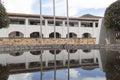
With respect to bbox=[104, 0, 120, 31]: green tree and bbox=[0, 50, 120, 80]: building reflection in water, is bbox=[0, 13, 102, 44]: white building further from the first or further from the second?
bbox=[0, 50, 120, 80]: building reflection in water

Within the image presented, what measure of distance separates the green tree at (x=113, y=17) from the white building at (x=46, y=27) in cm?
299

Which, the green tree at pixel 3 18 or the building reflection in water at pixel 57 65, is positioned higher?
the green tree at pixel 3 18

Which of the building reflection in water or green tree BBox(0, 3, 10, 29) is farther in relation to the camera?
green tree BBox(0, 3, 10, 29)

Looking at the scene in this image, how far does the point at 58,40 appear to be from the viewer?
53.4 meters

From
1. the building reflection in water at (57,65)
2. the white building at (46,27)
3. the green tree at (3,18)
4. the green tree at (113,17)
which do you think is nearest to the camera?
the building reflection in water at (57,65)

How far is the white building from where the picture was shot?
54416 millimetres

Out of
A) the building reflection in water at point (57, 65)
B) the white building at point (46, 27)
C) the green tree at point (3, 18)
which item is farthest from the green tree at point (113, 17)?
the building reflection in water at point (57, 65)

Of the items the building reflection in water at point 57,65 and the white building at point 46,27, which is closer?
the building reflection in water at point 57,65

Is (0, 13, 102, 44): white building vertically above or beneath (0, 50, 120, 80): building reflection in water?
above

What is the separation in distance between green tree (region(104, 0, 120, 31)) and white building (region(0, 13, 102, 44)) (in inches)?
118

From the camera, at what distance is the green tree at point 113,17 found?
46.7 meters

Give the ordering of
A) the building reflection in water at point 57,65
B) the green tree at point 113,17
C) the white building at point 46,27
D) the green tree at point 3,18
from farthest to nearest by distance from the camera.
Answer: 1. the white building at point 46,27
2. the green tree at point 113,17
3. the green tree at point 3,18
4. the building reflection in water at point 57,65

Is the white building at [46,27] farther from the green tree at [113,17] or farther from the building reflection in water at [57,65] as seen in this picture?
the building reflection in water at [57,65]

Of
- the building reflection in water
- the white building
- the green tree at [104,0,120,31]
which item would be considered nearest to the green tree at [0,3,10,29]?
the white building
